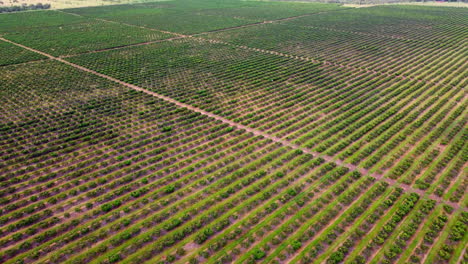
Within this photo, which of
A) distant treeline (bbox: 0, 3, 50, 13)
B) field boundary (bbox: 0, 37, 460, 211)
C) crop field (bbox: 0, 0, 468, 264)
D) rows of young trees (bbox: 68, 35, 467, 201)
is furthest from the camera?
distant treeline (bbox: 0, 3, 50, 13)

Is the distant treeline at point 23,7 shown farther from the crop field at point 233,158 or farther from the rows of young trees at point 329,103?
the rows of young trees at point 329,103

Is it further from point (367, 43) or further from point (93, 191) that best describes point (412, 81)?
point (93, 191)

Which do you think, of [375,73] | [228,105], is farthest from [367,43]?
[228,105]

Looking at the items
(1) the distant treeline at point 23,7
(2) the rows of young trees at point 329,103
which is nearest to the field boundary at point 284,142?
(2) the rows of young trees at point 329,103

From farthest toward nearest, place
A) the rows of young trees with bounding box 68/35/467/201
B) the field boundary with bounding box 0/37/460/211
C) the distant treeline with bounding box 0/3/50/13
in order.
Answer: the distant treeline with bounding box 0/3/50/13
the rows of young trees with bounding box 68/35/467/201
the field boundary with bounding box 0/37/460/211

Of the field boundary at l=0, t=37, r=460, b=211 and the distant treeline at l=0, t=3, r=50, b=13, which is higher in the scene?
the distant treeline at l=0, t=3, r=50, b=13

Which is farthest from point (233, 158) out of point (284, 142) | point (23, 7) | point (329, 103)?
point (23, 7)

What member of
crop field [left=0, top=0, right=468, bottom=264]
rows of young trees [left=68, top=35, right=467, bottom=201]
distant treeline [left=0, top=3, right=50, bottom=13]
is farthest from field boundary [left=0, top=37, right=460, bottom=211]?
distant treeline [left=0, top=3, right=50, bottom=13]

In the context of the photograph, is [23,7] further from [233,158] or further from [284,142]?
[284,142]

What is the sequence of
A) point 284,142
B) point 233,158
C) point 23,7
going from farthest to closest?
point 23,7, point 284,142, point 233,158

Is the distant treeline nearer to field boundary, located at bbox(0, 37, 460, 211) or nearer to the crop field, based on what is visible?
the crop field
